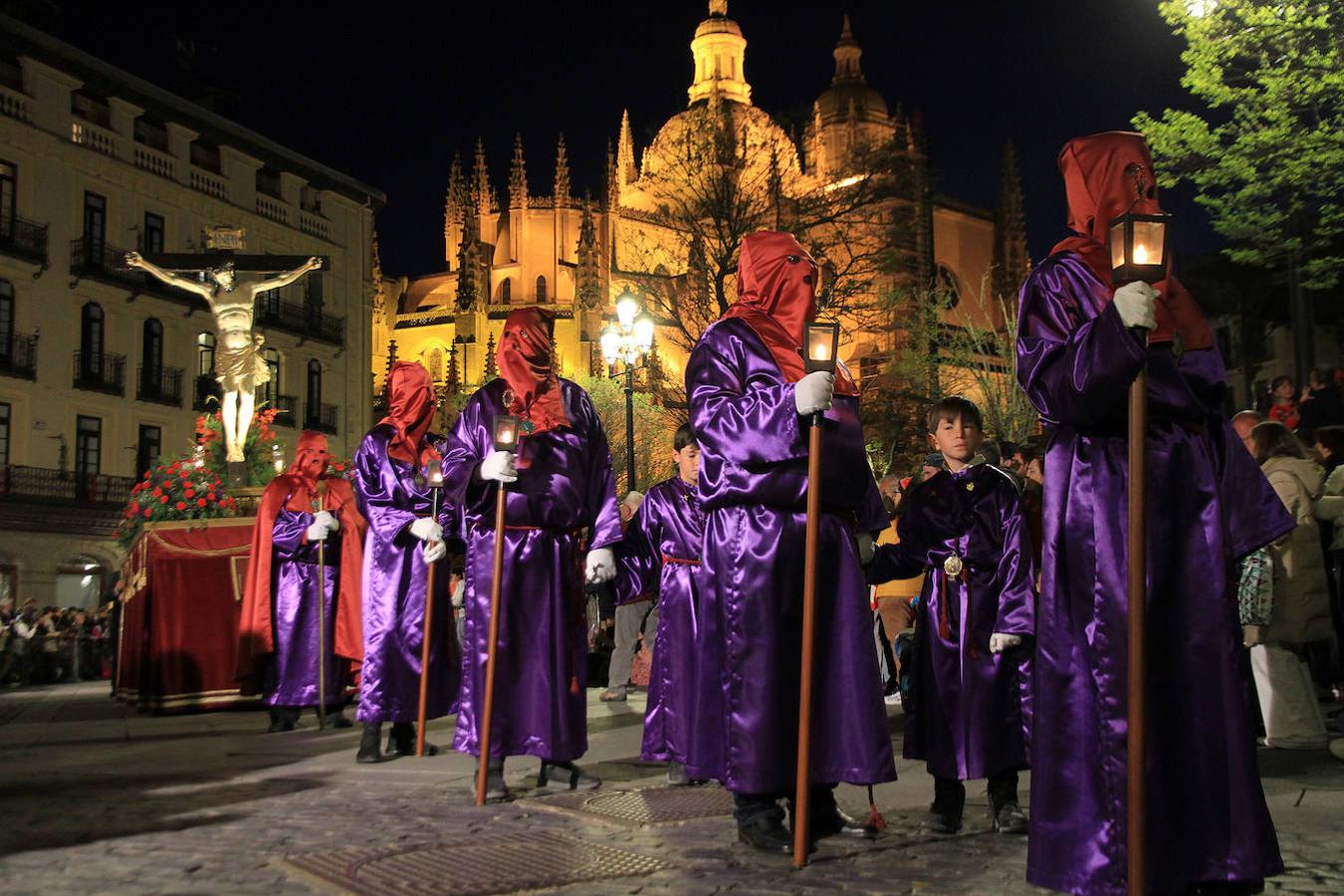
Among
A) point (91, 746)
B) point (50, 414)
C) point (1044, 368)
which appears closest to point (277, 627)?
point (91, 746)

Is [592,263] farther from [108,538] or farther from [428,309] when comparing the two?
[108,538]

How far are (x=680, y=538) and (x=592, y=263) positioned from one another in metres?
61.3

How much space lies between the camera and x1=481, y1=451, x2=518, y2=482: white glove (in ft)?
21.0

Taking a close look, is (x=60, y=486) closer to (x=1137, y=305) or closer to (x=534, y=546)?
(x=534, y=546)

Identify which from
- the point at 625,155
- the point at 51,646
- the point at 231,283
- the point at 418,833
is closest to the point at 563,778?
the point at 418,833

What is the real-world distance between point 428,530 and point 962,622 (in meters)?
3.07

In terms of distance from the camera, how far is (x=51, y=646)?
76.7 feet

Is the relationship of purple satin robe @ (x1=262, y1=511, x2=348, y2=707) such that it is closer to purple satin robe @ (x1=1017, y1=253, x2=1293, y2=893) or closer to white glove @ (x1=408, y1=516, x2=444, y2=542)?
white glove @ (x1=408, y1=516, x2=444, y2=542)

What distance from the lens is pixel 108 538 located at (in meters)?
37.3

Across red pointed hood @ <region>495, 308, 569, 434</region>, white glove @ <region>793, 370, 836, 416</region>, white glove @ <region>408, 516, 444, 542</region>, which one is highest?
red pointed hood @ <region>495, 308, 569, 434</region>

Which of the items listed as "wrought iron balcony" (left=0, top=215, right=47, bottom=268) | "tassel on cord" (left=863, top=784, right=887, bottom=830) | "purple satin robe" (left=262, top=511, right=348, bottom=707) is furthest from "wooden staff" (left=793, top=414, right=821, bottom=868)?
"wrought iron balcony" (left=0, top=215, right=47, bottom=268)

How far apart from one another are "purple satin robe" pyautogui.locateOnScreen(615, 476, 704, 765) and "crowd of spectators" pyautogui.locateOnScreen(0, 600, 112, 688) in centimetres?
1784

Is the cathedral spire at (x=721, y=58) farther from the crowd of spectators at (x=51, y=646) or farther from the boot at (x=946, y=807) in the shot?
the boot at (x=946, y=807)

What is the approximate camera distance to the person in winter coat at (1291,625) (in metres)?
7.56
